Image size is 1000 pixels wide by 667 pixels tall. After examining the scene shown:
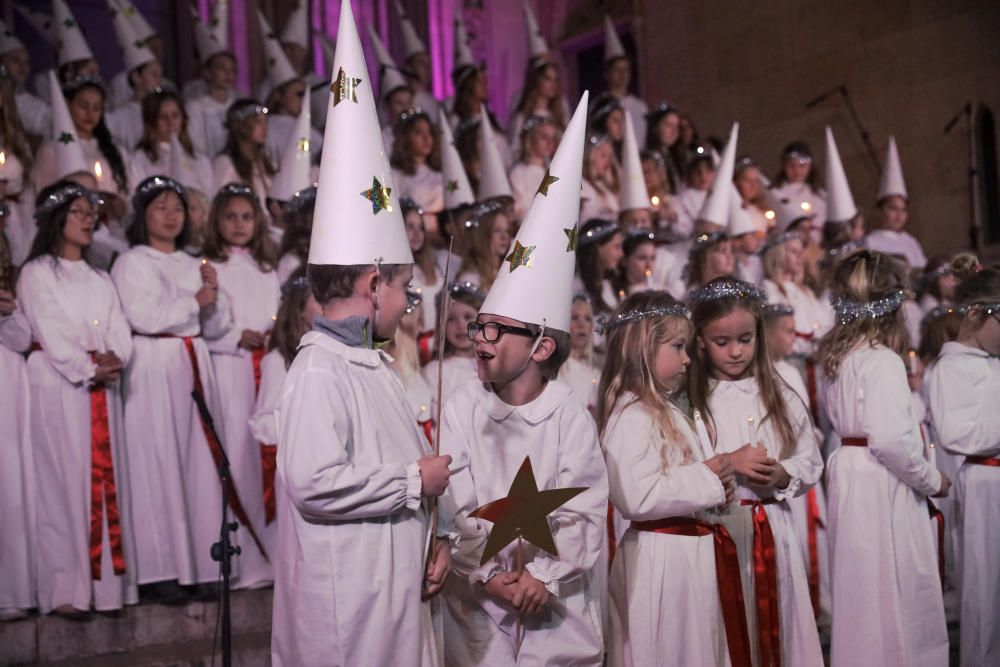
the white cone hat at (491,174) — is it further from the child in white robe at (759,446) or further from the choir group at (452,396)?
the child in white robe at (759,446)

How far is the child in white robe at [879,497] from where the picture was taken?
4.39m

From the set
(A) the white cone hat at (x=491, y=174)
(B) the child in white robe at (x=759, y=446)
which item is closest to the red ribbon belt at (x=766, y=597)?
(B) the child in white robe at (x=759, y=446)

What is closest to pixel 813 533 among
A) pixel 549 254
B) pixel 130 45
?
pixel 549 254

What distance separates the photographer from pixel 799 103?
11.7 metres

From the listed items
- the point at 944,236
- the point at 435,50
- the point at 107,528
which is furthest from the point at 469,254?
the point at 435,50

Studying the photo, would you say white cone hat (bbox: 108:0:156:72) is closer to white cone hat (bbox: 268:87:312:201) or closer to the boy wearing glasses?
white cone hat (bbox: 268:87:312:201)

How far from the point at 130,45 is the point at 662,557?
6.10m

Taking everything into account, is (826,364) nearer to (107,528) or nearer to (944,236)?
(107,528)

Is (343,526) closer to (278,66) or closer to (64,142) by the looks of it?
(64,142)

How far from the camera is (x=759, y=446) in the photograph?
391cm

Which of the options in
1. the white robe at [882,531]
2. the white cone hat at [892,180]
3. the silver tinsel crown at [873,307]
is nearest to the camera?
the white robe at [882,531]

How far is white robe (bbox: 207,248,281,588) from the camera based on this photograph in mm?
5617

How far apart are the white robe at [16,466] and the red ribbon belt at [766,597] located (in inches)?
120

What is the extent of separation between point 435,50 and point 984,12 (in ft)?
19.2
